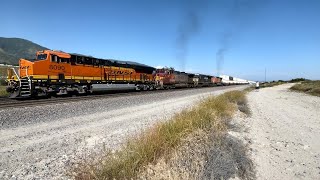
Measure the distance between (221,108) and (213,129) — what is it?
532 cm

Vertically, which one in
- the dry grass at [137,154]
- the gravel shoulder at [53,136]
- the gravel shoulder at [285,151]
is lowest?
the gravel shoulder at [285,151]

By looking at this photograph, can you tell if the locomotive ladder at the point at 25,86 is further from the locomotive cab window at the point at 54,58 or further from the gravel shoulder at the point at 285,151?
the gravel shoulder at the point at 285,151

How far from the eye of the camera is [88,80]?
24391 mm

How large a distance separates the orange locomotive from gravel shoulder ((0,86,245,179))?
5.22 m

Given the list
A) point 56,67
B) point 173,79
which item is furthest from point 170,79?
point 56,67

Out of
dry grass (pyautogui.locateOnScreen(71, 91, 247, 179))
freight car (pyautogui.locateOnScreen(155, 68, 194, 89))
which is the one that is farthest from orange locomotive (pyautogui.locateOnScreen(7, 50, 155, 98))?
dry grass (pyautogui.locateOnScreen(71, 91, 247, 179))

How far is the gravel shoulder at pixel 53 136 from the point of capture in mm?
5918

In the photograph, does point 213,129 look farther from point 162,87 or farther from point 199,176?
point 162,87

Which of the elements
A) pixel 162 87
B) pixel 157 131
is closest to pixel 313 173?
pixel 157 131

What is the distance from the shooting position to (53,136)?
8742 mm

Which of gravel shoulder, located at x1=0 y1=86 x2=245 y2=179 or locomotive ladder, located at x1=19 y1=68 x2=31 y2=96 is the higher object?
locomotive ladder, located at x1=19 y1=68 x2=31 y2=96

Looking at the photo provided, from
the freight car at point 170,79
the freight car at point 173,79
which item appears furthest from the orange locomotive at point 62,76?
the freight car at point 173,79

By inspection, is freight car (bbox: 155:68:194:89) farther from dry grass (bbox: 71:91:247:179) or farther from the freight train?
dry grass (bbox: 71:91:247:179)

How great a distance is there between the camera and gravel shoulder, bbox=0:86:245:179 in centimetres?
592
